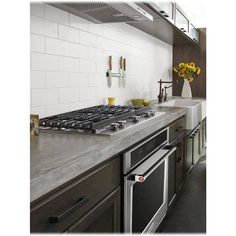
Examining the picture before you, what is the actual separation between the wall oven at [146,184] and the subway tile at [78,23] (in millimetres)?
933

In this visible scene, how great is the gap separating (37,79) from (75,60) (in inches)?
18.9

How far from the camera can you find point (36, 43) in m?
1.96

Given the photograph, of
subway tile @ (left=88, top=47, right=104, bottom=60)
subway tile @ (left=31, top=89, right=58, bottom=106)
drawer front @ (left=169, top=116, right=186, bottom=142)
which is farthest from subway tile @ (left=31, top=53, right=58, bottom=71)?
drawer front @ (left=169, top=116, right=186, bottom=142)

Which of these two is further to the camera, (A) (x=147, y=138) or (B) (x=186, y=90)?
(B) (x=186, y=90)

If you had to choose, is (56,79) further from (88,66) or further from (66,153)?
(66,153)

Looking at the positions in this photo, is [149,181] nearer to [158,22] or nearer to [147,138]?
[147,138]

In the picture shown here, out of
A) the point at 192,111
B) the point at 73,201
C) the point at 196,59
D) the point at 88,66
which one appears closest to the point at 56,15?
the point at 88,66

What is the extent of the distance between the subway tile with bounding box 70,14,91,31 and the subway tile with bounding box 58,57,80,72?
0.24 metres

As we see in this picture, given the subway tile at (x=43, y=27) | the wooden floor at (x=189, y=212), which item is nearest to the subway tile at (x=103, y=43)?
the subway tile at (x=43, y=27)

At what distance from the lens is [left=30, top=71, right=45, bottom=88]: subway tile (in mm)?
1935

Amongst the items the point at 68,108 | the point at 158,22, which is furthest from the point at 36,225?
the point at 158,22
